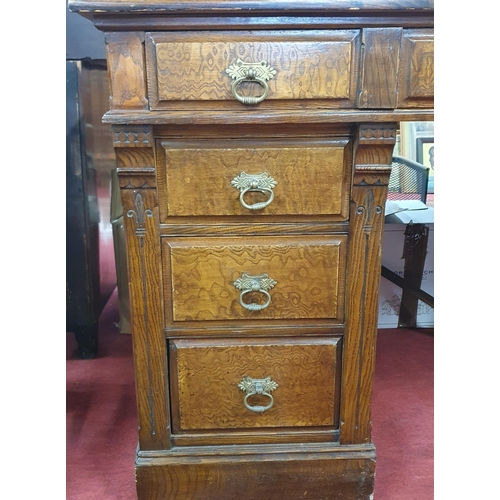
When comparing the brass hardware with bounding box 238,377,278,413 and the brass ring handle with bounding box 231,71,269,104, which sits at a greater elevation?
the brass ring handle with bounding box 231,71,269,104

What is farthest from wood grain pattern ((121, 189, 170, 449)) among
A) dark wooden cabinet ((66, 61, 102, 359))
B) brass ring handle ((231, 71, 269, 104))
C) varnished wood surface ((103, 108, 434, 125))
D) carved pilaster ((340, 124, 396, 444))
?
dark wooden cabinet ((66, 61, 102, 359))

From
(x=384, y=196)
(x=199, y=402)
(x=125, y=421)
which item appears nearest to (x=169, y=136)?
(x=384, y=196)

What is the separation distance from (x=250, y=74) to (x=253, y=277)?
385mm

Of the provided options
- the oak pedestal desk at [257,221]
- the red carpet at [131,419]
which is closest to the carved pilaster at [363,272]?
the oak pedestal desk at [257,221]

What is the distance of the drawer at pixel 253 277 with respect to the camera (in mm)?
1052

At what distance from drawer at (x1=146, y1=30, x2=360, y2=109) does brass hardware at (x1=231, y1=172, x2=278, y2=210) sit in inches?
5.7

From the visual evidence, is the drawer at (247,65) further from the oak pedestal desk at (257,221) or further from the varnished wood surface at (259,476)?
the varnished wood surface at (259,476)

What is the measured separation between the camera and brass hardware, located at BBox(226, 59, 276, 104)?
939 mm

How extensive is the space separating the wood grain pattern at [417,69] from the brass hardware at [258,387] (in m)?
0.61

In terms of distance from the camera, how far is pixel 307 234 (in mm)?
1056

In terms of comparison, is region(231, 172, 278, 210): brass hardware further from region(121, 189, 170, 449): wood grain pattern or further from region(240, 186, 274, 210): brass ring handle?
region(121, 189, 170, 449): wood grain pattern

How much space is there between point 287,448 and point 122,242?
970mm

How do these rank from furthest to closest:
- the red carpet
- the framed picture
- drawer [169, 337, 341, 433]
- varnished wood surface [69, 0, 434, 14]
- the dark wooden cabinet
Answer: the framed picture, the dark wooden cabinet, the red carpet, drawer [169, 337, 341, 433], varnished wood surface [69, 0, 434, 14]

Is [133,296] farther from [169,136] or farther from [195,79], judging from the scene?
[195,79]
